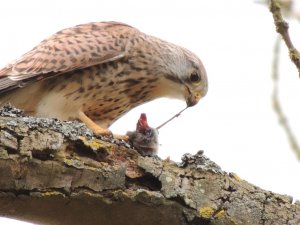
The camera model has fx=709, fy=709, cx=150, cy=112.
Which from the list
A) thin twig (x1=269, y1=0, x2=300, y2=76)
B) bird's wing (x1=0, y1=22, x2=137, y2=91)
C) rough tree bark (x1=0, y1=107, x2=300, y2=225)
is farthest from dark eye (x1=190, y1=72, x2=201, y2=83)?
thin twig (x1=269, y1=0, x2=300, y2=76)

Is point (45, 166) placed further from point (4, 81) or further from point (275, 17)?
point (4, 81)

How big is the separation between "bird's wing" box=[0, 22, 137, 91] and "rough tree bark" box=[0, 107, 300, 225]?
8.26ft

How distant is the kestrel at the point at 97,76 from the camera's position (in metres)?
5.46

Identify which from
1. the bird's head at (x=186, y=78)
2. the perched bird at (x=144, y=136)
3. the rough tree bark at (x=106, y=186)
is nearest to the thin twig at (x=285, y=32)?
the rough tree bark at (x=106, y=186)

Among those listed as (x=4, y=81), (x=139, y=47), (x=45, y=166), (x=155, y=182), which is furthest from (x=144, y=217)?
(x=139, y=47)

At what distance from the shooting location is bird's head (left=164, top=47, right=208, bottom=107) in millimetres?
6523

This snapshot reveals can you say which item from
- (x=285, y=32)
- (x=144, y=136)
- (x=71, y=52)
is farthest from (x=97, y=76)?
(x=285, y=32)

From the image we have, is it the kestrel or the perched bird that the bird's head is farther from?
the perched bird

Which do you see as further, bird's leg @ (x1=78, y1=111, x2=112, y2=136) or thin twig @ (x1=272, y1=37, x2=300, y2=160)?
bird's leg @ (x1=78, y1=111, x2=112, y2=136)

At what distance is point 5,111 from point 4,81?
2.51m

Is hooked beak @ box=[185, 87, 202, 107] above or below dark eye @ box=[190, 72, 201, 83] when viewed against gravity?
below

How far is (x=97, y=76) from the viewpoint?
5.68 metres

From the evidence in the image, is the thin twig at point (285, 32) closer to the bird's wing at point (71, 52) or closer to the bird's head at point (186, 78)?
the bird's wing at point (71, 52)

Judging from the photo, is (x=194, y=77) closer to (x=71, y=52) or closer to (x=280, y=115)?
(x=71, y=52)
